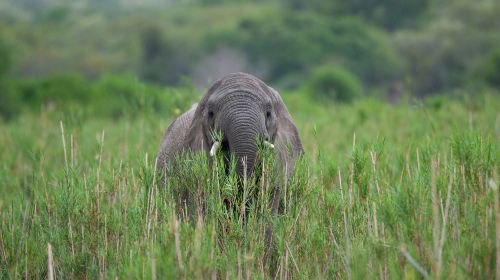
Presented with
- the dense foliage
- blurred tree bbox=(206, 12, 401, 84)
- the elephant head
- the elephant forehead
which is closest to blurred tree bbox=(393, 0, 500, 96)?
the dense foliage

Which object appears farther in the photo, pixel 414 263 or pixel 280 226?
pixel 280 226

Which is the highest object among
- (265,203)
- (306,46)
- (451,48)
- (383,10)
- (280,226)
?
(383,10)

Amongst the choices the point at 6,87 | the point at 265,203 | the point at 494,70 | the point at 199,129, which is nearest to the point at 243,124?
the point at 265,203

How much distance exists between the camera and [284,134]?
555 centimetres

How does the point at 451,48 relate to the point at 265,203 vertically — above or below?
below

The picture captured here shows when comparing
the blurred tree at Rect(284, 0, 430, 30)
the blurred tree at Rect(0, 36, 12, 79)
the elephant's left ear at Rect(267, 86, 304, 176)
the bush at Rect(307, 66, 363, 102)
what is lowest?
the bush at Rect(307, 66, 363, 102)

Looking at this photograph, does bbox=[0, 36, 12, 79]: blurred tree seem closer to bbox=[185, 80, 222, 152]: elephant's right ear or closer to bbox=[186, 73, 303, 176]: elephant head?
bbox=[185, 80, 222, 152]: elephant's right ear

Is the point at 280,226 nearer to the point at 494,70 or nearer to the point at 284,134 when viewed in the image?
the point at 284,134

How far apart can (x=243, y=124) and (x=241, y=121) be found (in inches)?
1.0

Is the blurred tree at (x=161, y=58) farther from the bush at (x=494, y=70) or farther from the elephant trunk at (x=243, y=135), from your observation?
the elephant trunk at (x=243, y=135)

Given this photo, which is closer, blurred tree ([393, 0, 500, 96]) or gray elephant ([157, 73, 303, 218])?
gray elephant ([157, 73, 303, 218])

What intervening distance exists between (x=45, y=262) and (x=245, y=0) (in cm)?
8664

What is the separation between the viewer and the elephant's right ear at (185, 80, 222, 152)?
522 centimetres

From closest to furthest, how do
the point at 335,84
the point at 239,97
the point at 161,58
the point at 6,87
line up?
the point at 239,97 → the point at 6,87 → the point at 335,84 → the point at 161,58
